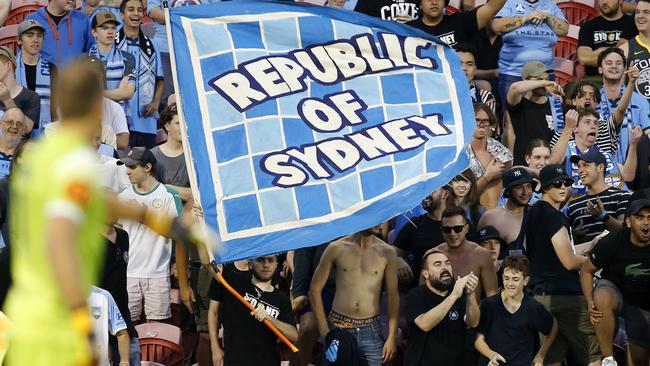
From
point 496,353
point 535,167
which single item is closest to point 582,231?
point 535,167

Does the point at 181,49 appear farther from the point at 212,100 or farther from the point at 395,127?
the point at 395,127

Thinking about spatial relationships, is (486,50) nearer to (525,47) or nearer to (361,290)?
(525,47)

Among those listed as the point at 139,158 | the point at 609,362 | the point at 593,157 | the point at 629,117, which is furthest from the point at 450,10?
the point at 609,362

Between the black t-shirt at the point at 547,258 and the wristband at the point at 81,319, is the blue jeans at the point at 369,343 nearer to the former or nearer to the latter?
the black t-shirt at the point at 547,258

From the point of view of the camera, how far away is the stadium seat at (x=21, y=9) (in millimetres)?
15438

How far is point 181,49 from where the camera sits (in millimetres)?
10250

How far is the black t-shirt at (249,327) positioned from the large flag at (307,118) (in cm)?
120

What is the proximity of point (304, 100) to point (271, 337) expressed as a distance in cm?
194

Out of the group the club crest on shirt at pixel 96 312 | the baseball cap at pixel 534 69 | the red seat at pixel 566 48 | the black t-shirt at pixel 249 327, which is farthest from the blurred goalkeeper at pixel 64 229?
the red seat at pixel 566 48

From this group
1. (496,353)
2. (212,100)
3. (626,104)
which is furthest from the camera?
(626,104)

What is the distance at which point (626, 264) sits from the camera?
1104 cm

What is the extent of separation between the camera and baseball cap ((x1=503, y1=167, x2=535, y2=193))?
12.0m

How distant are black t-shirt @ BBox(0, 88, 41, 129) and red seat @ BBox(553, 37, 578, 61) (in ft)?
20.8

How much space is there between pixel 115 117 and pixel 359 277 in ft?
10.9
